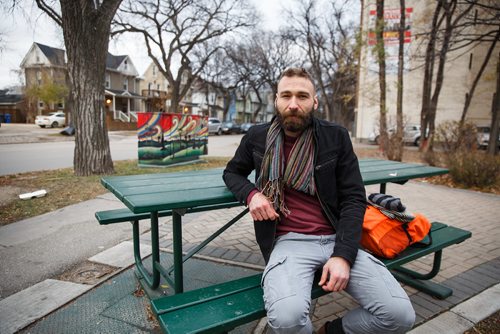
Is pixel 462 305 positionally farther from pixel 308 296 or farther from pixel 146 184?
pixel 146 184

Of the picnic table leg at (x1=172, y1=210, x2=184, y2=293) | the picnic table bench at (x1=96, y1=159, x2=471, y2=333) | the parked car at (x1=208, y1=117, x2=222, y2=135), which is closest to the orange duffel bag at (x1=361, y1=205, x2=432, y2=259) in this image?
the picnic table bench at (x1=96, y1=159, x2=471, y2=333)

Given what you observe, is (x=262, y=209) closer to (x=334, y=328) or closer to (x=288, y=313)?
(x=288, y=313)

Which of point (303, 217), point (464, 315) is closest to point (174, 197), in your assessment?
point (303, 217)

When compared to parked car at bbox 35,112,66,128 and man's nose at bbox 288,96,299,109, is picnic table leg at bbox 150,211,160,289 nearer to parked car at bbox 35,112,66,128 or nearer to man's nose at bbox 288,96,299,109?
man's nose at bbox 288,96,299,109

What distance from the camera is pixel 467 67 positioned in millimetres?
23906

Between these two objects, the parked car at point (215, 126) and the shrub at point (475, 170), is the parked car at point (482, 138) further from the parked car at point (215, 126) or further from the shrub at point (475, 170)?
the parked car at point (215, 126)

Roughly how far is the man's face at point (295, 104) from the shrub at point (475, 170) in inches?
268

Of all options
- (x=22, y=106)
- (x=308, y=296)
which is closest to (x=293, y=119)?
(x=308, y=296)

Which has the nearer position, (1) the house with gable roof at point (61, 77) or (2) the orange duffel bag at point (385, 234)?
(2) the orange duffel bag at point (385, 234)

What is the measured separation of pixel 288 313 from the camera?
5.34 ft

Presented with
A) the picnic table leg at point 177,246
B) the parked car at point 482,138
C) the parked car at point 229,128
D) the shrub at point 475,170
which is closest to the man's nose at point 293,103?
the picnic table leg at point 177,246

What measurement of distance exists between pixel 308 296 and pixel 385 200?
1000 millimetres

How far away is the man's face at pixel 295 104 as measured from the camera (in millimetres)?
2186

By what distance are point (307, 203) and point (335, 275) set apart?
0.56 m
